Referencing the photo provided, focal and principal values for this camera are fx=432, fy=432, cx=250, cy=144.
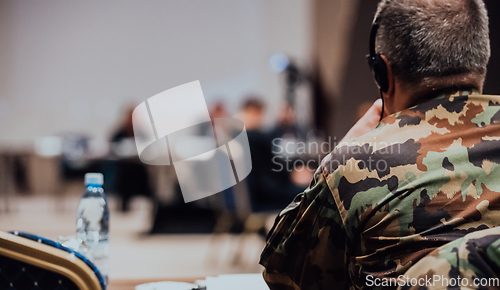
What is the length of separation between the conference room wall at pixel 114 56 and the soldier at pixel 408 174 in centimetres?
620

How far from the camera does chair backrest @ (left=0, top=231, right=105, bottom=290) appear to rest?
653mm

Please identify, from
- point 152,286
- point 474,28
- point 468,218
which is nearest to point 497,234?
point 468,218

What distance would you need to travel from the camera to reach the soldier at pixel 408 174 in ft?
2.25

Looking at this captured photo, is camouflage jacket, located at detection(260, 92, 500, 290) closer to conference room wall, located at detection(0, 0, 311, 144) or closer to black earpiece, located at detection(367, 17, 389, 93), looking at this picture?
black earpiece, located at detection(367, 17, 389, 93)

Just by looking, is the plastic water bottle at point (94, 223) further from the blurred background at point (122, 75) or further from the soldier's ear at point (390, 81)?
the blurred background at point (122, 75)

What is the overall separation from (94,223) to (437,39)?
1.09 metres

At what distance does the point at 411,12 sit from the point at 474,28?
125 mm

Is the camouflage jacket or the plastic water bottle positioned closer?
the camouflage jacket

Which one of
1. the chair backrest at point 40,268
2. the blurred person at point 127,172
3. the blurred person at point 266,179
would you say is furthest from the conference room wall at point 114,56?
the chair backrest at point 40,268

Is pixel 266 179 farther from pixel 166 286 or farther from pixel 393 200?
pixel 393 200

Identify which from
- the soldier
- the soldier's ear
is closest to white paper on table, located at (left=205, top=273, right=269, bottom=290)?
the soldier

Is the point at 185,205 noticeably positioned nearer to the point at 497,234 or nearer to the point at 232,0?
the point at 497,234

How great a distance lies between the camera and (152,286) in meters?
0.90

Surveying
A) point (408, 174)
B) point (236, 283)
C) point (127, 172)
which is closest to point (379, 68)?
point (408, 174)
